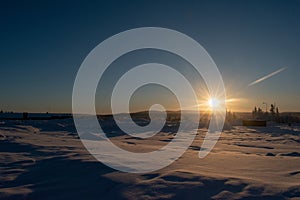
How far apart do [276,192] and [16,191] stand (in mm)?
4026

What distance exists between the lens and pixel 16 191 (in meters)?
4.55

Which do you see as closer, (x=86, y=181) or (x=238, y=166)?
(x=86, y=181)

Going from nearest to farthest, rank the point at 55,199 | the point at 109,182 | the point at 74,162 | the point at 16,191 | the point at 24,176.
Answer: the point at 55,199 → the point at 16,191 → the point at 109,182 → the point at 24,176 → the point at 74,162

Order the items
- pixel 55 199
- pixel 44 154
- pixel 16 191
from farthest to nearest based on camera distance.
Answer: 1. pixel 44 154
2. pixel 16 191
3. pixel 55 199

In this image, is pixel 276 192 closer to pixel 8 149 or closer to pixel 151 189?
pixel 151 189

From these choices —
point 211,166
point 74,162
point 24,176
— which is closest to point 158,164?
point 211,166

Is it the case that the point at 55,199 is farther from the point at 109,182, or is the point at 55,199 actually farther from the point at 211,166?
the point at 211,166

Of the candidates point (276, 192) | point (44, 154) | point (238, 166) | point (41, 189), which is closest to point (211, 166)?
point (238, 166)

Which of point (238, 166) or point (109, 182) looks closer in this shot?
point (109, 182)

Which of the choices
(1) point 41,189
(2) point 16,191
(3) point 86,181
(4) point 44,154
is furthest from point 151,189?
(4) point 44,154

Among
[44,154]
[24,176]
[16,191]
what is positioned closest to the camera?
[16,191]

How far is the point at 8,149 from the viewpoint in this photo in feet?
29.7

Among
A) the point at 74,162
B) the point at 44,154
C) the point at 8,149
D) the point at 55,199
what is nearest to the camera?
the point at 55,199

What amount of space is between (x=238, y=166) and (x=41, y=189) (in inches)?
180
